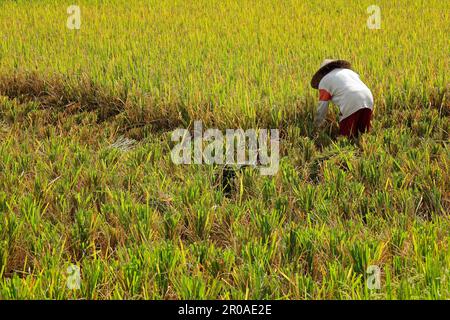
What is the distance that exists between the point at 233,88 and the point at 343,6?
12.7 feet

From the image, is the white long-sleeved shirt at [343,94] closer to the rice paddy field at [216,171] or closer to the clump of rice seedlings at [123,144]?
the rice paddy field at [216,171]

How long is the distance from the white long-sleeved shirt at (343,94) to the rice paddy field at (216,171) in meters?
0.17

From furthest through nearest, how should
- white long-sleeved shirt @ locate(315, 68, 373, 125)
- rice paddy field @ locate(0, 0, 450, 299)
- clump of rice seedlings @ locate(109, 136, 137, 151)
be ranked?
clump of rice seedlings @ locate(109, 136, 137, 151)
white long-sleeved shirt @ locate(315, 68, 373, 125)
rice paddy field @ locate(0, 0, 450, 299)

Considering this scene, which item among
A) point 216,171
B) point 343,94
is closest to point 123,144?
point 216,171

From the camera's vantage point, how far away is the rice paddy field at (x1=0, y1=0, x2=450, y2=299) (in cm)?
195

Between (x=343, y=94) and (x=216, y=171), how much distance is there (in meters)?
0.93

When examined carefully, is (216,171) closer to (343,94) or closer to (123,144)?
(123,144)

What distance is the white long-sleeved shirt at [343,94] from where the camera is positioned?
332cm

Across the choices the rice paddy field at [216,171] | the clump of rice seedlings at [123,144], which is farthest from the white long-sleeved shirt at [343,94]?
the clump of rice seedlings at [123,144]

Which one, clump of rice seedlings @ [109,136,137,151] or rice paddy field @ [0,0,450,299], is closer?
rice paddy field @ [0,0,450,299]

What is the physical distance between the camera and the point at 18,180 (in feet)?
9.27

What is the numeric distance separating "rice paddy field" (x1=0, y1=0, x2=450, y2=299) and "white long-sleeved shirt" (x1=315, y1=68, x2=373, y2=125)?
0.55ft

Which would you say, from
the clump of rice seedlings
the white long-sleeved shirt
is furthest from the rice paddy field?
the white long-sleeved shirt

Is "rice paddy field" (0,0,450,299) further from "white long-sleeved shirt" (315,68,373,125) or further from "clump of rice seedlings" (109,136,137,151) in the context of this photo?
"white long-sleeved shirt" (315,68,373,125)
